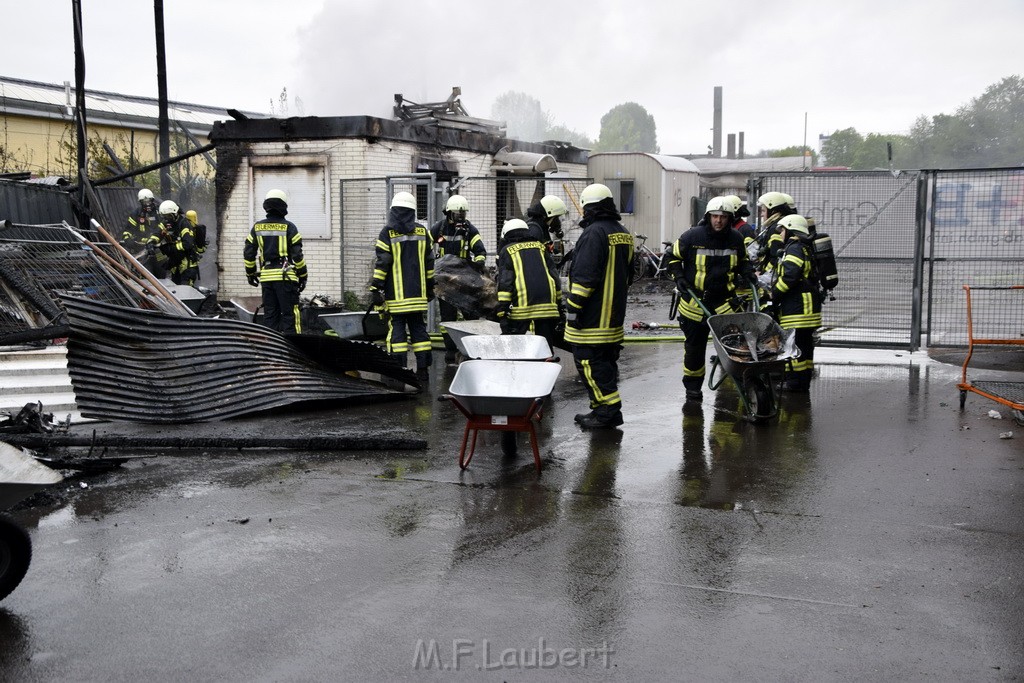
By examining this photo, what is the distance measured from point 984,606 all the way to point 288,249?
28.6 ft

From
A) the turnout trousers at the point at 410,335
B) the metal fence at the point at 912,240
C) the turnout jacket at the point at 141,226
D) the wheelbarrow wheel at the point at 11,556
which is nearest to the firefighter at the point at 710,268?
the turnout trousers at the point at 410,335

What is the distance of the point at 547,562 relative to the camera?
487 centimetres

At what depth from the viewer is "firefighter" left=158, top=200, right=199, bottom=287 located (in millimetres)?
14750

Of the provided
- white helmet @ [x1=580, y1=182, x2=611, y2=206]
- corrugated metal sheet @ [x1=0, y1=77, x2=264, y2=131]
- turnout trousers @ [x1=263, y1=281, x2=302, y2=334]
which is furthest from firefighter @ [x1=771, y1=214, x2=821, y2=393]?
corrugated metal sheet @ [x1=0, y1=77, x2=264, y2=131]

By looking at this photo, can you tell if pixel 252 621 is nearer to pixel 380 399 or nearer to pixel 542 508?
pixel 542 508

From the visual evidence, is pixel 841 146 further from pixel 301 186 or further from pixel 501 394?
pixel 501 394

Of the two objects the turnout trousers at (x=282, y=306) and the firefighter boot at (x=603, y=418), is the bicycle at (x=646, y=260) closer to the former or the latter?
the turnout trousers at (x=282, y=306)

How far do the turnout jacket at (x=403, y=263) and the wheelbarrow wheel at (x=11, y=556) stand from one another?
5.84 metres

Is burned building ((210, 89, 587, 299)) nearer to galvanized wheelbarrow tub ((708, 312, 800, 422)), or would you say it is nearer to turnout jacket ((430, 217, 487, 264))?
turnout jacket ((430, 217, 487, 264))

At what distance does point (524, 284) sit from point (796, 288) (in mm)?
2720

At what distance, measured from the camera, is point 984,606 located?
4.29 metres

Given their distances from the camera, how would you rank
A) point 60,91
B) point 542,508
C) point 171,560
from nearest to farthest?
point 171,560 < point 542,508 < point 60,91

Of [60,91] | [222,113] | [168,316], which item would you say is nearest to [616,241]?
[168,316]

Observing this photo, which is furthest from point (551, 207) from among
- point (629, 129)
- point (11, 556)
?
point (629, 129)
